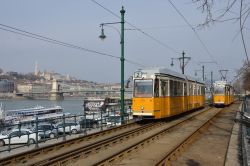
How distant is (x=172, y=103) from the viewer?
2355 cm

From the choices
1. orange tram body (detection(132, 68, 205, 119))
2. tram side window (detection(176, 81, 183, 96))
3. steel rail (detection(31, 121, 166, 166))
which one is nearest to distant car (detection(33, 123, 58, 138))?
steel rail (detection(31, 121, 166, 166))

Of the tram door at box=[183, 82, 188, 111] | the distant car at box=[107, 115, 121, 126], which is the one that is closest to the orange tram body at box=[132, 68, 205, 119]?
the distant car at box=[107, 115, 121, 126]

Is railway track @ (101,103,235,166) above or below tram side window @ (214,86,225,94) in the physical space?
below

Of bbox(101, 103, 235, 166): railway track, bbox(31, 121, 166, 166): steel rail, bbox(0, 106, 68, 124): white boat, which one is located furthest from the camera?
bbox(0, 106, 68, 124): white boat

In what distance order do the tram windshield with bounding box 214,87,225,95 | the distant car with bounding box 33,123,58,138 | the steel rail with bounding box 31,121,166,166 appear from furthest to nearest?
the tram windshield with bounding box 214,87,225,95
the distant car with bounding box 33,123,58,138
the steel rail with bounding box 31,121,166,166

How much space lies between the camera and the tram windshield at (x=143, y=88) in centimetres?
2145

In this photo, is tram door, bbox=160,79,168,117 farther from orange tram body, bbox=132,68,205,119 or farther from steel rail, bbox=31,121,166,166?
steel rail, bbox=31,121,166,166

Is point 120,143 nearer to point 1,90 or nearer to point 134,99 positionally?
point 134,99

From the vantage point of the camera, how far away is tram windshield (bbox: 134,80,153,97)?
21.5 m

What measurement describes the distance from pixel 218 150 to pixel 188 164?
2.89m

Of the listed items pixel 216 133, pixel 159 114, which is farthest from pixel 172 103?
pixel 216 133

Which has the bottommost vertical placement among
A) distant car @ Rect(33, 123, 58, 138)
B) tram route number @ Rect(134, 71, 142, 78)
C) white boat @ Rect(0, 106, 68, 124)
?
white boat @ Rect(0, 106, 68, 124)

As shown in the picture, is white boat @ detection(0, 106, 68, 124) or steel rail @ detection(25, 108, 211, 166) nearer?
steel rail @ detection(25, 108, 211, 166)

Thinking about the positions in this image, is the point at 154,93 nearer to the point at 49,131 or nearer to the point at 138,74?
the point at 138,74
